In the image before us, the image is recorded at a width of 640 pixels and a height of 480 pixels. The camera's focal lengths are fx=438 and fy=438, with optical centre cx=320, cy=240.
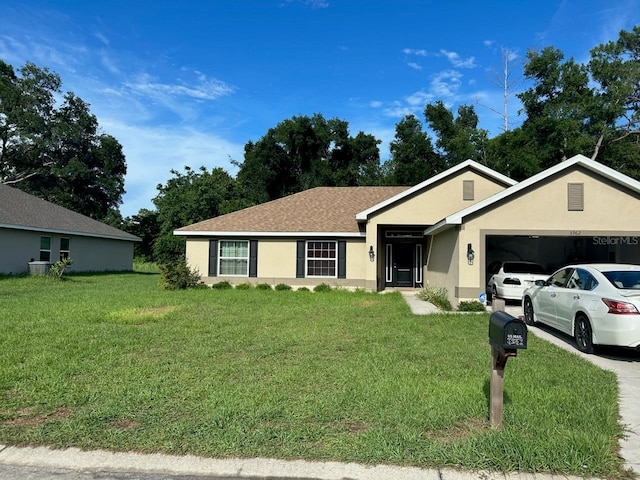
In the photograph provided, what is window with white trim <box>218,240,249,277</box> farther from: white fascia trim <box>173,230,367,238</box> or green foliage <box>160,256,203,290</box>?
green foliage <box>160,256,203,290</box>

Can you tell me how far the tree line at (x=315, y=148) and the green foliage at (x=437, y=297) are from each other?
15.9 metres

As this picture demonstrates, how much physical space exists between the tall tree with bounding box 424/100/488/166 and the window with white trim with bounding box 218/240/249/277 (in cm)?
2007

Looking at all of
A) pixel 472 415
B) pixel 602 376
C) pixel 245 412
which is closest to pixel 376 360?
pixel 472 415

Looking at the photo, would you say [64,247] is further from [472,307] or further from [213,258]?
[472,307]

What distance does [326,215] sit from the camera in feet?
66.1

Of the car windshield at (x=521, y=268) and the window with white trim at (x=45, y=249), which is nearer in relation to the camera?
the car windshield at (x=521, y=268)

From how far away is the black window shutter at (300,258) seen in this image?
18875mm

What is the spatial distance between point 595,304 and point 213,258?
15.2 metres

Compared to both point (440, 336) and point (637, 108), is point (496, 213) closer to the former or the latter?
point (440, 336)

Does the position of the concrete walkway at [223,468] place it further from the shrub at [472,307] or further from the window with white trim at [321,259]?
the window with white trim at [321,259]

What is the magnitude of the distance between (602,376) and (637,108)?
32886 millimetres

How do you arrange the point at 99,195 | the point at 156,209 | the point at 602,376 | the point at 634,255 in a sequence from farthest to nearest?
the point at 99,195, the point at 156,209, the point at 634,255, the point at 602,376

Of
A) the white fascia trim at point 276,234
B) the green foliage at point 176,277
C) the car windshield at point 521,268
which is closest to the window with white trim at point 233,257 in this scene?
the white fascia trim at point 276,234

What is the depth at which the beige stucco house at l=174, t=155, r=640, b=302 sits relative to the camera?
1468cm
